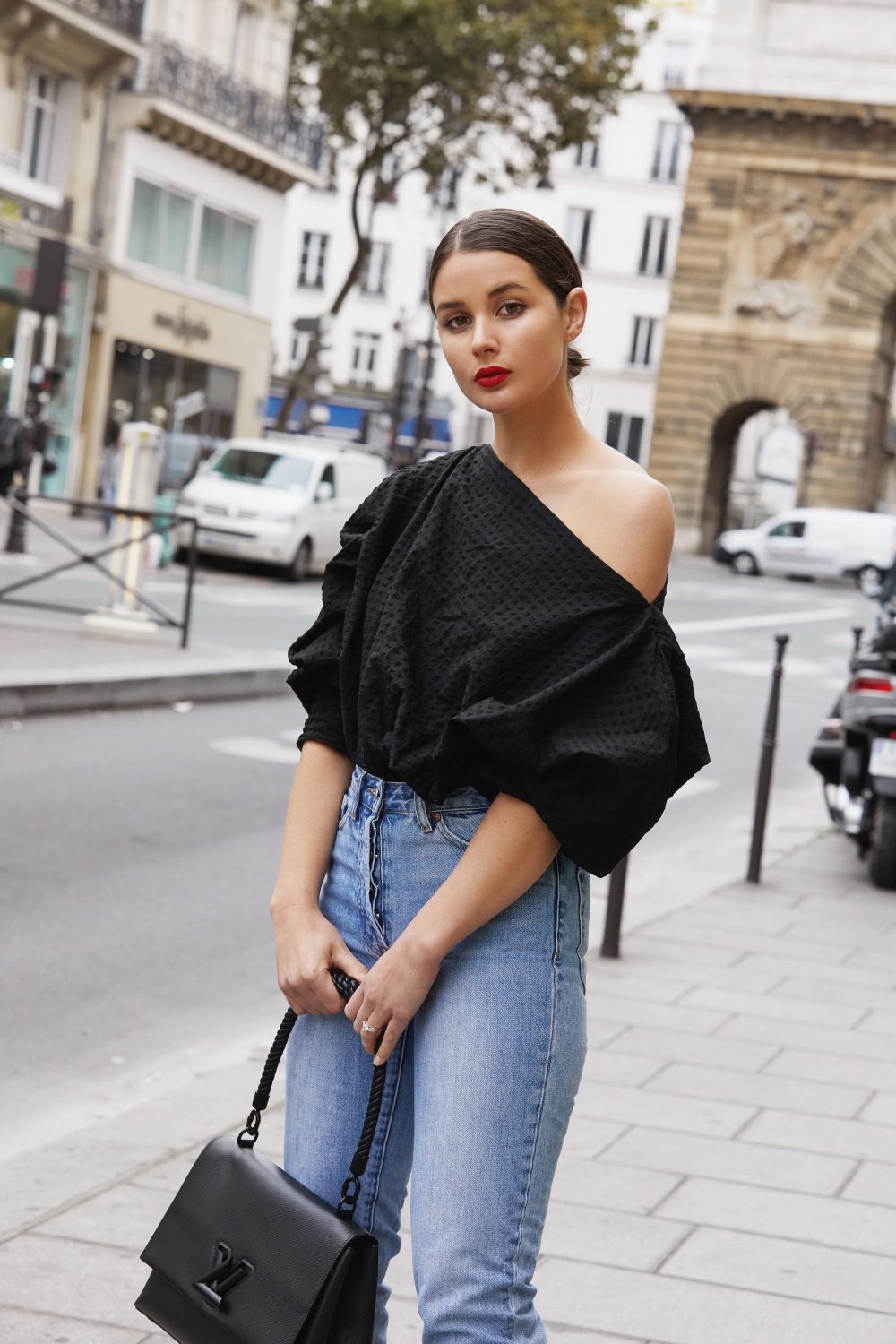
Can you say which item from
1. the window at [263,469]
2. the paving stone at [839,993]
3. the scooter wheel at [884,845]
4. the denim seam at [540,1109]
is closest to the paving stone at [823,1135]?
the paving stone at [839,993]

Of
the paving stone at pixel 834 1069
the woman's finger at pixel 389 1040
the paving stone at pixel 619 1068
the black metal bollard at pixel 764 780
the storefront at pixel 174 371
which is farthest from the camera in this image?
the storefront at pixel 174 371

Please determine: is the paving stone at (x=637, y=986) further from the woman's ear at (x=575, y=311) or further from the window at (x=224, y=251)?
the window at (x=224, y=251)

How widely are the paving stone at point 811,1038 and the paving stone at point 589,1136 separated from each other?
104 cm

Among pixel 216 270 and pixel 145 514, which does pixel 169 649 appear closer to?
pixel 145 514

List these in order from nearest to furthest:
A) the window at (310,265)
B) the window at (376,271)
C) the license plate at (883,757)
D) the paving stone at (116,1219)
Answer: the paving stone at (116,1219) < the license plate at (883,757) < the window at (376,271) < the window at (310,265)

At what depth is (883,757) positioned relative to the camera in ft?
27.0

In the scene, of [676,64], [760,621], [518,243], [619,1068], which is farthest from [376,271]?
[518,243]

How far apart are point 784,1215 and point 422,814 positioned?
85.0 inches

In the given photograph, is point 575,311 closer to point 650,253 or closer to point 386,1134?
point 386,1134

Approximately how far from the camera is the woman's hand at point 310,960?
2.19 metres

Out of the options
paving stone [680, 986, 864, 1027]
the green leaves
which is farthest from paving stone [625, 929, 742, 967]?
the green leaves

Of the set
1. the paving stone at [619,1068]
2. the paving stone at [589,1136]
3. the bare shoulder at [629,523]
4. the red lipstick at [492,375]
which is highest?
the red lipstick at [492,375]

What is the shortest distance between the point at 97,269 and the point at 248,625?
16715 millimetres

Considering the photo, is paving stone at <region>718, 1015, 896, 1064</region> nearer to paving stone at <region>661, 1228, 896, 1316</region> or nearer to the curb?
paving stone at <region>661, 1228, 896, 1316</region>
